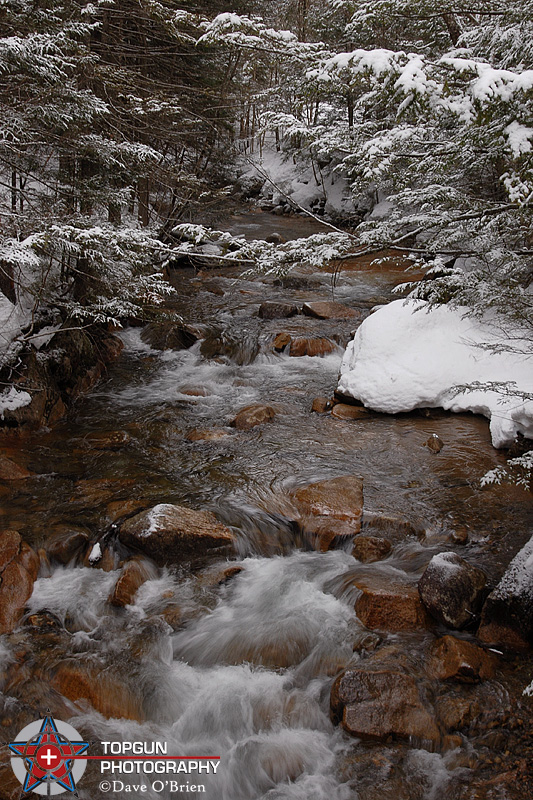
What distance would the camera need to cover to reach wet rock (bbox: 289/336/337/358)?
9.95m

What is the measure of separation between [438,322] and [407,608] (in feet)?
15.9

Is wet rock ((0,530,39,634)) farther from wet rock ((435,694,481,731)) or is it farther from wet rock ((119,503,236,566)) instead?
wet rock ((435,694,481,731))

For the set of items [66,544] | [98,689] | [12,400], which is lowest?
[98,689]

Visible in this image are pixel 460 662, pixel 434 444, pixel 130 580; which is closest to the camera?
pixel 460 662

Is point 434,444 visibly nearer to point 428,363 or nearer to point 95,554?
point 428,363

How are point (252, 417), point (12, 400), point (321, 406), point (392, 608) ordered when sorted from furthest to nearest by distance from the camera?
point (321, 406)
point (252, 417)
point (12, 400)
point (392, 608)

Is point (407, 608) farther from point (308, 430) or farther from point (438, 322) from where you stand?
point (438, 322)

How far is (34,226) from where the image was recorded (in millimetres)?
5262

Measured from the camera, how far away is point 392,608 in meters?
4.21

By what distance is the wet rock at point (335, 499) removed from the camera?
17.6 feet

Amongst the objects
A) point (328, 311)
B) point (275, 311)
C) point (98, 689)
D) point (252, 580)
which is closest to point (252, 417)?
point (252, 580)

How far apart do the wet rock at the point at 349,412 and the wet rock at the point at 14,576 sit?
4.56 meters

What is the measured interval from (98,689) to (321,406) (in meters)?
5.05

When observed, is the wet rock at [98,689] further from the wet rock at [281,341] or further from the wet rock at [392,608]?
the wet rock at [281,341]
